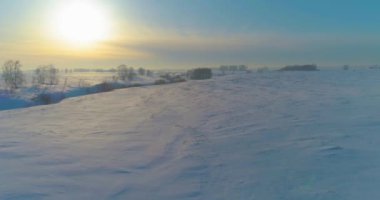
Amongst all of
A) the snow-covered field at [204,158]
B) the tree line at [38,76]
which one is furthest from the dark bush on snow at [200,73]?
the snow-covered field at [204,158]

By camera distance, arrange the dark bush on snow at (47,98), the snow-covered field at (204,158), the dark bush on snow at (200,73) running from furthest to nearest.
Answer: the dark bush on snow at (200,73), the dark bush on snow at (47,98), the snow-covered field at (204,158)

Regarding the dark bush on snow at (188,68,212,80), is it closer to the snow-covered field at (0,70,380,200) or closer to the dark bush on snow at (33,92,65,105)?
the dark bush on snow at (33,92,65,105)

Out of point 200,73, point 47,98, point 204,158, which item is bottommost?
point 47,98

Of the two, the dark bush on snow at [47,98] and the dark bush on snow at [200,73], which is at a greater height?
the dark bush on snow at [200,73]

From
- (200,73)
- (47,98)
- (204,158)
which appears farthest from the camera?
(200,73)

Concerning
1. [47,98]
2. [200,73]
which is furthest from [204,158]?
[200,73]

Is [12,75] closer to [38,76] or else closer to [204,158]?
[38,76]

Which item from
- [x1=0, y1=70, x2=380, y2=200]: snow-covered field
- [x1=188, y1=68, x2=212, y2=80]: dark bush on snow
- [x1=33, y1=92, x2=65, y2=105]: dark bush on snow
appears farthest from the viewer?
[x1=188, y1=68, x2=212, y2=80]: dark bush on snow

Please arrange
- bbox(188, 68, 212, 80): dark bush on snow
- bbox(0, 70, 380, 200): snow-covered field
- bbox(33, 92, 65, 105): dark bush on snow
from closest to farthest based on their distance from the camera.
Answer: bbox(0, 70, 380, 200): snow-covered field
bbox(33, 92, 65, 105): dark bush on snow
bbox(188, 68, 212, 80): dark bush on snow

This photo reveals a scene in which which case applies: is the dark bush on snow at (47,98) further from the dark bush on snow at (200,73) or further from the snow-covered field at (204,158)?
the dark bush on snow at (200,73)

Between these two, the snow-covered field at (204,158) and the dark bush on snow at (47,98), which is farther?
the dark bush on snow at (47,98)

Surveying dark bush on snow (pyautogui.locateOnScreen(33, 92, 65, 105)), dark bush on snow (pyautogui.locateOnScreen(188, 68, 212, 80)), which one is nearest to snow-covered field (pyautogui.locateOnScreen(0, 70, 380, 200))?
dark bush on snow (pyautogui.locateOnScreen(33, 92, 65, 105))

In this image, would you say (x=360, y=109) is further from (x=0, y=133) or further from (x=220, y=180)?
(x=0, y=133)

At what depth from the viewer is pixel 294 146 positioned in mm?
7684
